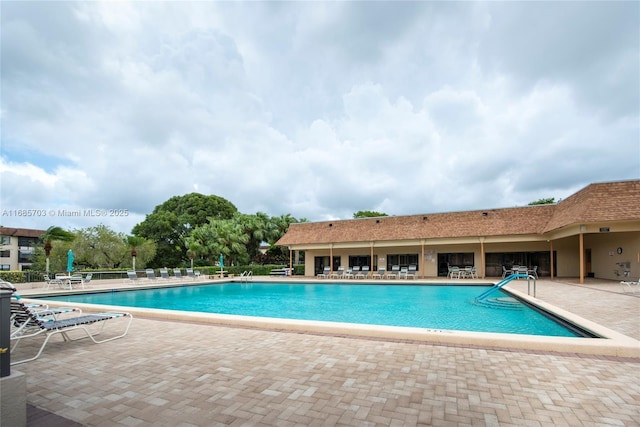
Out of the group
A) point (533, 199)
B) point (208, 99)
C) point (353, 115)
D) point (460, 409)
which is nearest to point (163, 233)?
point (208, 99)

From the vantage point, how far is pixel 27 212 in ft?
65.2

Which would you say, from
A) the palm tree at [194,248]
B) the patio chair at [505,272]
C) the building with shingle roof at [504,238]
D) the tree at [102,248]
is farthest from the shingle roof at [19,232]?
the patio chair at [505,272]

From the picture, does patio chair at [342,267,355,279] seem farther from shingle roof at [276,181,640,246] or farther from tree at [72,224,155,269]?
tree at [72,224,155,269]

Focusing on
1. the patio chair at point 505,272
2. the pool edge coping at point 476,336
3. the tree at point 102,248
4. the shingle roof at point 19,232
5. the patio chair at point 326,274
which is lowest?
the patio chair at point 326,274

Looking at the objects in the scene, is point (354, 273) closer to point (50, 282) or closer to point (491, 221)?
point (491, 221)

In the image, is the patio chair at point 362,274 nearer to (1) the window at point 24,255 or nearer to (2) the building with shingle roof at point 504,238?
(2) the building with shingle roof at point 504,238

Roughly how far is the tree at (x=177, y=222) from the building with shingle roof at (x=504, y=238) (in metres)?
15.8

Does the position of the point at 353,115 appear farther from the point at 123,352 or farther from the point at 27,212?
the point at 27,212

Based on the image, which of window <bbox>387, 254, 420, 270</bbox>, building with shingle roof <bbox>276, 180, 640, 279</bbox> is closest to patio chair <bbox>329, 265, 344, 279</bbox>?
building with shingle roof <bbox>276, 180, 640, 279</bbox>

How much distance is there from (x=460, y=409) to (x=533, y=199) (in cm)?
4868

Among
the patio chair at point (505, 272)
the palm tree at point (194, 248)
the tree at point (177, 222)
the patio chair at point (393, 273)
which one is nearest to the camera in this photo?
the patio chair at point (505, 272)

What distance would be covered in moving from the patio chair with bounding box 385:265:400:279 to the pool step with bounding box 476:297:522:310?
9.50 m

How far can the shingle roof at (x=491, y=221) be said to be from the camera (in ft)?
47.6

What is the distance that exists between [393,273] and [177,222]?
83.1 feet
